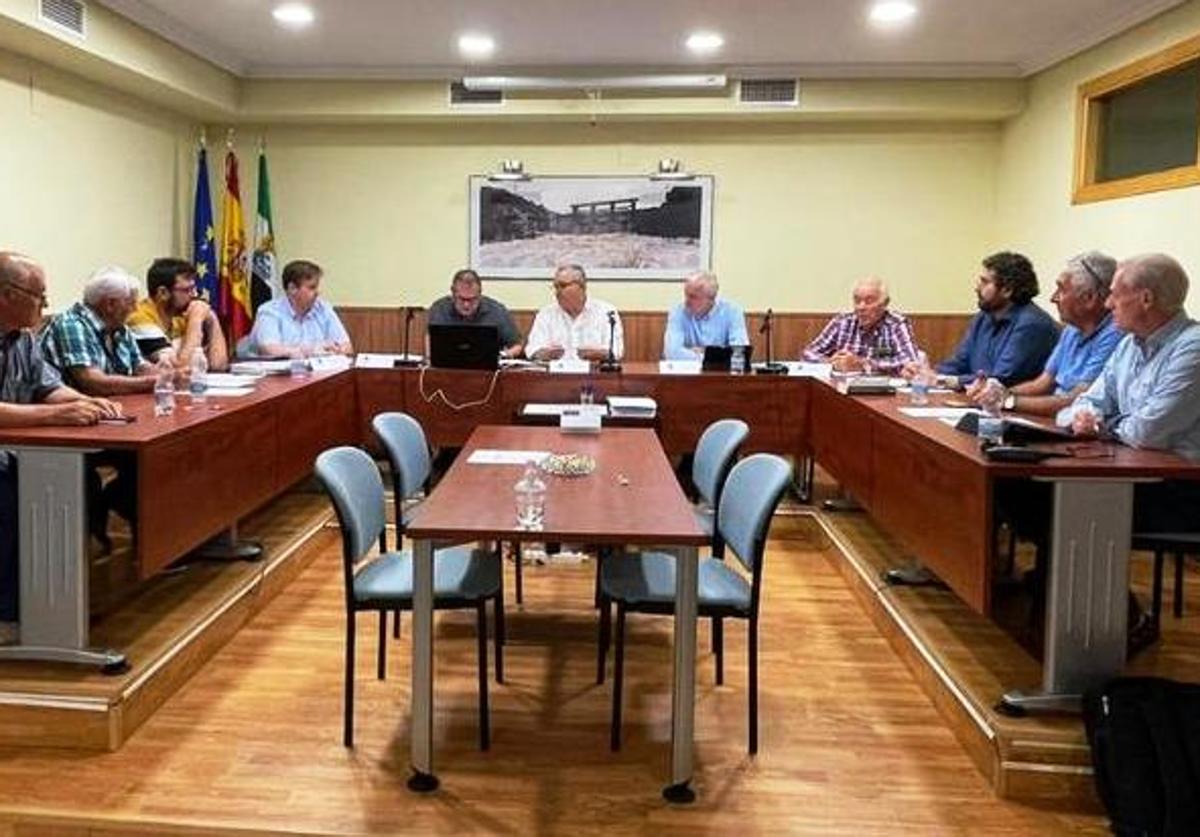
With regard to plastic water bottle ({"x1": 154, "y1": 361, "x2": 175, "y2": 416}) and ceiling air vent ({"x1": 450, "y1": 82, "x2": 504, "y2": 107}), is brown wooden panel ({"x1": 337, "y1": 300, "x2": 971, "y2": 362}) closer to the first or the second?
ceiling air vent ({"x1": 450, "y1": 82, "x2": 504, "y2": 107})

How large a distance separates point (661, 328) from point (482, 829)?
5.18 metres

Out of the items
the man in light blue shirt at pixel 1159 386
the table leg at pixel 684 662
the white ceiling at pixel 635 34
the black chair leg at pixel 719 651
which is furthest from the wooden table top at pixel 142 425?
the man in light blue shirt at pixel 1159 386

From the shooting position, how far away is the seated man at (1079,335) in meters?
3.57

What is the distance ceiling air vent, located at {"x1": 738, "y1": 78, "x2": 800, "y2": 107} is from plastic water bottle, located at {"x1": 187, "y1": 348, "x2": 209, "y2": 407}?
Answer: 3.95 meters

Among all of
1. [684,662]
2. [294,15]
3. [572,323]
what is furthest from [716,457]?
[294,15]

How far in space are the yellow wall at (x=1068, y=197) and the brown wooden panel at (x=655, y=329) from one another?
0.75 metres

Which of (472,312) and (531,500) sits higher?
(472,312)

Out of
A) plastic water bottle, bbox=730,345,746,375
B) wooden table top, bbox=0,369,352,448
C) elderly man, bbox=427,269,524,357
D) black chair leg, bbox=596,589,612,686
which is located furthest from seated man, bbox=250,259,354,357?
black chair leg, bbox=596,589,612,686

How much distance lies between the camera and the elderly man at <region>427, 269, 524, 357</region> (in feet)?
18.6

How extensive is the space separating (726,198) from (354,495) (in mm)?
4897

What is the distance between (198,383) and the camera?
3.88m

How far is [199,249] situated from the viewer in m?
6.79

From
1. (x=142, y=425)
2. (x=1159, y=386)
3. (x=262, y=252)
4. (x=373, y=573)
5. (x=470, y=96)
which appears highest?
(x=470, y=96)

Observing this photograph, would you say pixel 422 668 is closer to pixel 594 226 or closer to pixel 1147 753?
pixel 1147 753
